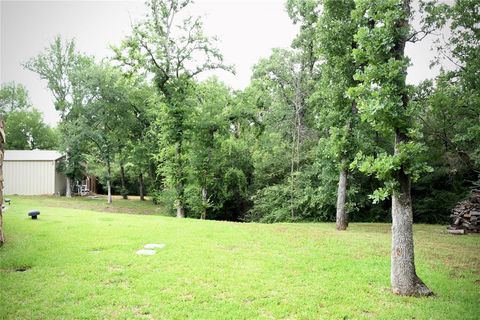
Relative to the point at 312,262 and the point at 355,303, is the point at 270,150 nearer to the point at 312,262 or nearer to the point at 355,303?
the point at 312,262

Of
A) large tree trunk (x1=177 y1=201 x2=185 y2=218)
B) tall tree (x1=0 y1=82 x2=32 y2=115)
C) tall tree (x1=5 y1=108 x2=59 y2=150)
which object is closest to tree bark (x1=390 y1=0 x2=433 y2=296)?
large tree trunk (x1=177 y1=201 x2=185 y2=218)

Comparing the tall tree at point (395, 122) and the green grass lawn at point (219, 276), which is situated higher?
the tall tree at point (395, 122)

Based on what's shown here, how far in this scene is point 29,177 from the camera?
31.1 m

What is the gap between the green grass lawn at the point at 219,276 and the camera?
5.69m

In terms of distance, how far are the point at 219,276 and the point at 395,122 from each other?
16.9 ft

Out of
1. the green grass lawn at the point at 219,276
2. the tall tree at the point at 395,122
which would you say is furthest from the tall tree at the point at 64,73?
the tall tree at the point at 395,122

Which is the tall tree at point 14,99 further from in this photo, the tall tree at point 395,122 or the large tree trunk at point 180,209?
the tall tree at point 395,122

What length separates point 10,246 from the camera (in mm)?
9391

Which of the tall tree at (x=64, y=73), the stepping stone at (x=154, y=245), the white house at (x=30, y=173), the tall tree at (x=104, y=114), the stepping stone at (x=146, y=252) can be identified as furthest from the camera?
the tall tree at (x=64, y=73)

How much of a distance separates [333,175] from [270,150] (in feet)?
28.0

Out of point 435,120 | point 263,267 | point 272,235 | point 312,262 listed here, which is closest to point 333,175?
point 272,235

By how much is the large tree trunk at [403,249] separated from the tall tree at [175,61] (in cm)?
1568

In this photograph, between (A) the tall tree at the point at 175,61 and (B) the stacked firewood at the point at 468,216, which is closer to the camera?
(B) the stacked firewood at the point at 468,216

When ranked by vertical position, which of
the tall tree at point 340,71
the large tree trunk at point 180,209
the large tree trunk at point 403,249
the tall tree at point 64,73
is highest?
the tall tree at point 64,73
